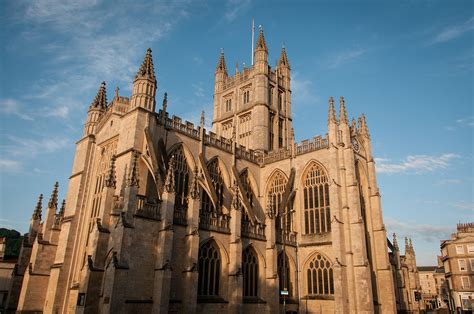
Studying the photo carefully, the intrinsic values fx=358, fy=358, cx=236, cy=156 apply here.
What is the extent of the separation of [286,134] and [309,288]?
1937 cm

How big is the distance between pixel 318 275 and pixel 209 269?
9.90 m

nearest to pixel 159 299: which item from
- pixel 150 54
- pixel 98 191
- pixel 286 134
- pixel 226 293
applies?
pixel 226 293

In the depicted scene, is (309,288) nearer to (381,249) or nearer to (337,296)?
(337,296)

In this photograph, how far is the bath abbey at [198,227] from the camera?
1952 centimetres

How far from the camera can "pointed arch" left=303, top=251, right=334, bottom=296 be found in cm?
2739

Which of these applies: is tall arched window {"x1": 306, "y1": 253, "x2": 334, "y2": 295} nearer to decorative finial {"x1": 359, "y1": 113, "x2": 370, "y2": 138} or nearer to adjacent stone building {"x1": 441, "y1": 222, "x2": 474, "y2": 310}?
decorative finial {"x1": 359, "y1": 113, "x2": 370, "y2": 138}

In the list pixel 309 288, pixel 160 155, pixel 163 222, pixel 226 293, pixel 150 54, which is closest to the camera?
A: pixel 163 222

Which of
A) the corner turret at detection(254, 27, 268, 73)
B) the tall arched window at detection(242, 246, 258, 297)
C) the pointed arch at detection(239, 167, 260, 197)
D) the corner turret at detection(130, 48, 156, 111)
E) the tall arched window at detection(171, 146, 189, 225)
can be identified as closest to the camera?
the corner turret at detection(130, 48, 156, 111)

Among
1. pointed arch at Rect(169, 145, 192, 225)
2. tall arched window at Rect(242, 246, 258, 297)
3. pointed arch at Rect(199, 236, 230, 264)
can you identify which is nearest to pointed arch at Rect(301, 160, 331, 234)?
tall arched window at Rect(242, 246, 258, 297)

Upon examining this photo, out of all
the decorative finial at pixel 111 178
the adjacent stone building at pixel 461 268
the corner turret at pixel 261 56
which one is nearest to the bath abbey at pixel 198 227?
the decorative finial at pixel 111 178

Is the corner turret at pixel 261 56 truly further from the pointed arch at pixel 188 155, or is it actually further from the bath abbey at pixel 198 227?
the pointed arch at pixel 188 155

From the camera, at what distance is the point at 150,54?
26375 mm

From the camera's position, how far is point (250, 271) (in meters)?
25.8

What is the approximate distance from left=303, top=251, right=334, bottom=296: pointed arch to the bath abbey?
85 mm
